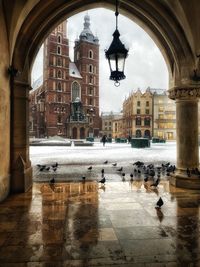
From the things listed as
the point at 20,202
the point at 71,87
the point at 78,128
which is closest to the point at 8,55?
the point at 20,202

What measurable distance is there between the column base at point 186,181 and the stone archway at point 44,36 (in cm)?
6

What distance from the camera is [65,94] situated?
6656 cm

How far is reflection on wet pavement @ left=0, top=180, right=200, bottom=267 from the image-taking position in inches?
116

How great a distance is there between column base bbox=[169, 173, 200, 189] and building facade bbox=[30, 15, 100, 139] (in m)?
57.2

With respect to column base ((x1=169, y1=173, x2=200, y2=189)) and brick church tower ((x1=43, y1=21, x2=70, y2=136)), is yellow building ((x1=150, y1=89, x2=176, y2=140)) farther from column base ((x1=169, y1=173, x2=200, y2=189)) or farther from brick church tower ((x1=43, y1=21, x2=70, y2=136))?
column base ((x1=169, y1=173, x2=200, y2=189))

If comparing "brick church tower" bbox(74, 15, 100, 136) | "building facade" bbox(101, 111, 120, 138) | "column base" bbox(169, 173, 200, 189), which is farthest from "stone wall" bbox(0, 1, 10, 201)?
"building facade" bbox(101, 111, 120, 138)

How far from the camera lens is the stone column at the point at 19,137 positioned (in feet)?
20.8

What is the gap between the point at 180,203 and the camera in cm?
529

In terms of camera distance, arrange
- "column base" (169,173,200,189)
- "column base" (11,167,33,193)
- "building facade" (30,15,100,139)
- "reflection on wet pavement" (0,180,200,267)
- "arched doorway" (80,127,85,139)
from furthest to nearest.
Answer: "arched doorway" (80,127,85,139), "building facade" (30,15,100,139), "column base" (169,173,200,189), "column base" (11,167,33,193), "reflection on wet pavement" (0,180,200,267)

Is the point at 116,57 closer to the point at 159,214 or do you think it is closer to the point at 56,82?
the point at 159,214

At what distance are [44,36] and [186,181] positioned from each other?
5945mm

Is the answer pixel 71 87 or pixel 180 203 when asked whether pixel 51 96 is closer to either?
pixel 71 87

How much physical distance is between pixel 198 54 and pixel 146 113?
6915cm

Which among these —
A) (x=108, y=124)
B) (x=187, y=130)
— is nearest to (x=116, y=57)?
(x=187, y=130)
